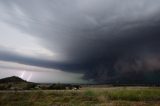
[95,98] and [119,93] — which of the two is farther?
[119,93]

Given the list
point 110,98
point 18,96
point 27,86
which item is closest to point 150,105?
point 110,98

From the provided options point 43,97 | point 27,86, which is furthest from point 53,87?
point 43,97

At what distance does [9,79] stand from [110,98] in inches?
1653

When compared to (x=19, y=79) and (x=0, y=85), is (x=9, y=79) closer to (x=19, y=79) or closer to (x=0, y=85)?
(x=19, y=79)

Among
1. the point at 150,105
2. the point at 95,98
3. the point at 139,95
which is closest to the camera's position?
the point at 150,105

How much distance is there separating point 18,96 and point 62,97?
911 centimetres

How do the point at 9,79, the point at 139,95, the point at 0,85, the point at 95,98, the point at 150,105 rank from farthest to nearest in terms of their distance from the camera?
the point at 9,79
the point at 0,85
the point at 139,95
the point at 95,98
the point at 150,105

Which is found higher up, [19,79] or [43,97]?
[19,79]

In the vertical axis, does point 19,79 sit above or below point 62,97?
above

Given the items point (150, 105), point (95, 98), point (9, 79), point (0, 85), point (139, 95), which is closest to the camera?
point (150, 105)

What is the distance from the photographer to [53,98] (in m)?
43.3

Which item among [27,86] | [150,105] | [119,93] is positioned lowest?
[150,105]

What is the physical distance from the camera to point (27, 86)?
6744cm

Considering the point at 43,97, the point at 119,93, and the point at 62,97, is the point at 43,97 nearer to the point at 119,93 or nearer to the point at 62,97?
the point at 62,97
